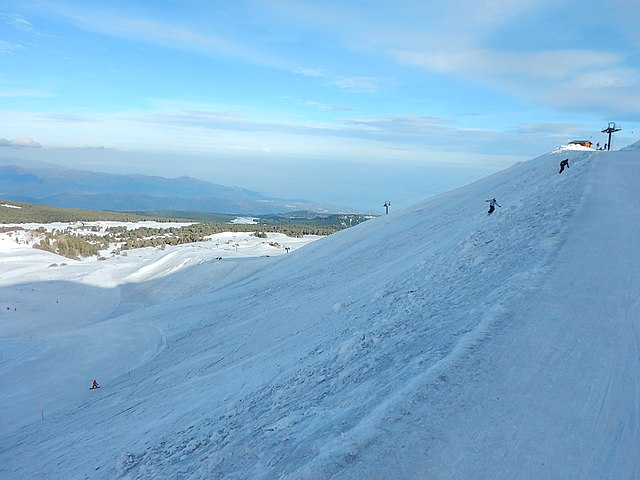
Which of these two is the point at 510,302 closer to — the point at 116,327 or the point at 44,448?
the point at 44,448

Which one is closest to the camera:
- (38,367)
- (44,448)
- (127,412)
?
(44,448)

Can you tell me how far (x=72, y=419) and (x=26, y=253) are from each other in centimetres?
5636

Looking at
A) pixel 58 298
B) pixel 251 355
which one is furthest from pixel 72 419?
pixel 58 298

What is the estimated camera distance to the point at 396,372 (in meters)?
7.37

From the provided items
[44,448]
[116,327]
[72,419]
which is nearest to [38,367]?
[116,327]

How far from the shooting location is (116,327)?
90.3 ft

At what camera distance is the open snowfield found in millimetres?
5461

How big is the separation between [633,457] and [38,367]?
24108mm

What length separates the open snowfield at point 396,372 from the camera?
5461 mm

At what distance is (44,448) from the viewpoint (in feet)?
40.0

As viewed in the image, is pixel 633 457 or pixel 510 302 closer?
pixel 633 457

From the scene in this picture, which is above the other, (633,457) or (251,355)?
(633,457)

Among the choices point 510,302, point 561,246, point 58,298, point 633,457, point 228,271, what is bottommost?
point 58,298

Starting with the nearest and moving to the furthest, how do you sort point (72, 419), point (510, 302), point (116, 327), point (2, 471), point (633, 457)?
point (633, 457) → point (510, 302) → point (2, 471) → point (72, 419) → point (116, 327)
